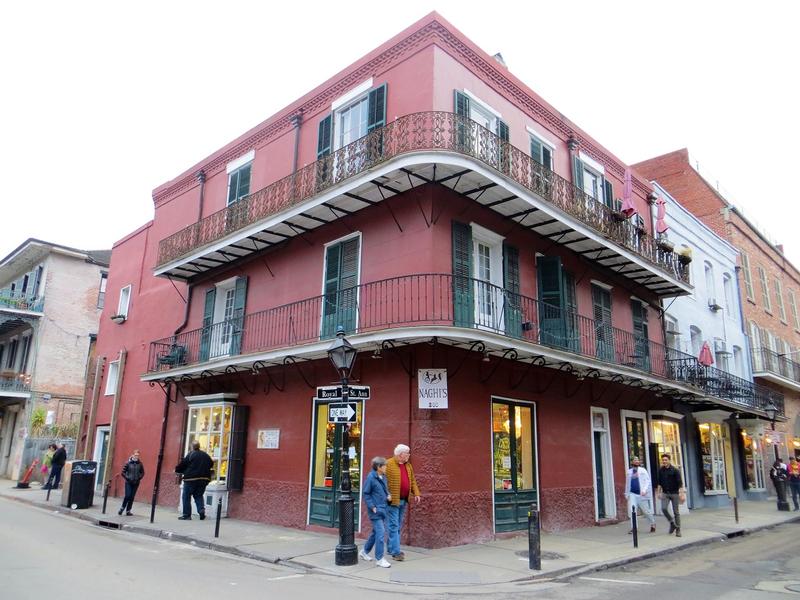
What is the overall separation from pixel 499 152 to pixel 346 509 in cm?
762

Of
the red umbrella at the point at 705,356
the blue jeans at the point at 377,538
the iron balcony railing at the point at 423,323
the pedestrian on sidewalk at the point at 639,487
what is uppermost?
the red umbrella at the point at 705,356

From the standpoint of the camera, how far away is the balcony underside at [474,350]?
34.8ft

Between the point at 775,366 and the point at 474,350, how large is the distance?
2175 cm

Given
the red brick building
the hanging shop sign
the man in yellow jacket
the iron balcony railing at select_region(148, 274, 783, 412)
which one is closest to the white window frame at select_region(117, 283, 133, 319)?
the iron balcony railing at select_region(148, 274, 783, 412)

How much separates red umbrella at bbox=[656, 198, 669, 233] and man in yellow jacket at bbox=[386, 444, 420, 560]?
520 inches

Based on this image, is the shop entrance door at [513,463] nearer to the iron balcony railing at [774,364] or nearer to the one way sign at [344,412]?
the one way sign at [344,412]

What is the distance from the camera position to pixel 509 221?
13.6m

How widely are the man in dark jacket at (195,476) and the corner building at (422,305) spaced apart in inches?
24.5

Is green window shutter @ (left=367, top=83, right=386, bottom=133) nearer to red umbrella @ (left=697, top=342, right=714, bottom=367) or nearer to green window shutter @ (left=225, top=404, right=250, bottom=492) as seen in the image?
green window shutter @ (left=225, top=404, right=250, bottom=492)

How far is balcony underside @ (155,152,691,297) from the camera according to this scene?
37.4 feet

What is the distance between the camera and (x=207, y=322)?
55.8 ft

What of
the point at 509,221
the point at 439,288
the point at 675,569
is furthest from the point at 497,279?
the point at 675,569

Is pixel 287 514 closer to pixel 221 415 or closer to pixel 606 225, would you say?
pixel 221 415

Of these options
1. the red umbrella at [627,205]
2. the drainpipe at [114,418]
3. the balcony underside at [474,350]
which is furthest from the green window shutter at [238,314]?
the red umbrella at [627,205]
